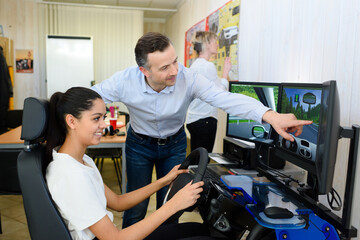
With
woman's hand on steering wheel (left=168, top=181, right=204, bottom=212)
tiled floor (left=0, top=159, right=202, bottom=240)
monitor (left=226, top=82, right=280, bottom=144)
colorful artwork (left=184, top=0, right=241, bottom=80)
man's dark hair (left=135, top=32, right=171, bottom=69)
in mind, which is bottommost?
tiled floor (left=0, top=159, right=202, bottom=240)

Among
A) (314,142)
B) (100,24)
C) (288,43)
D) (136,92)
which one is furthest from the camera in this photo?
(100,24)

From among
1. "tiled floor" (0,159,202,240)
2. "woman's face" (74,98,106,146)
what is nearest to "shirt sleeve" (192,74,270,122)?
"woman's face" (74,98,106,146)

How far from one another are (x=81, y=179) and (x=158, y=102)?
87cm

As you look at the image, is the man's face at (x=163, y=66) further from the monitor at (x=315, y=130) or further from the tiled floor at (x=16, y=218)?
the tiled floor at (x=16, y=218)

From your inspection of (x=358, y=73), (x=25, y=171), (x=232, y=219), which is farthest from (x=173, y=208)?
(x=358, y=73)

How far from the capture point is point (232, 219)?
143 centimetres

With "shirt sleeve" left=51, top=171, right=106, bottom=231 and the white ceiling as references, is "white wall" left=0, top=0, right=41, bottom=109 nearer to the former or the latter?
the white ceiling

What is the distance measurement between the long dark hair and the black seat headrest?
9cm

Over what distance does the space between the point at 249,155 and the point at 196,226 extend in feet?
2.17

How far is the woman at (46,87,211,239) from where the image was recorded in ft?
3.56

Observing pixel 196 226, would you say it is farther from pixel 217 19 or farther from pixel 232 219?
pixel 217 19

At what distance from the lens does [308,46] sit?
82.9 inches

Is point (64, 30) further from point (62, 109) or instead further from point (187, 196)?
point (187, 196)

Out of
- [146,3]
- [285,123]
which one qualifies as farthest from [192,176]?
[146,3]
